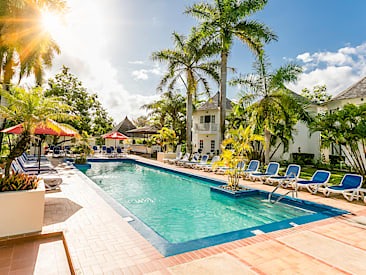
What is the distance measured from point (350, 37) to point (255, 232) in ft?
70.8

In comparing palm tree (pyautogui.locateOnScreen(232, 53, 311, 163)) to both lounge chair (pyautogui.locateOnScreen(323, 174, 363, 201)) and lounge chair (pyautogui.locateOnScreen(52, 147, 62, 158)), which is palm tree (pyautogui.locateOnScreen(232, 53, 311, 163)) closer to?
lounge chair (pyautogui.locateOnScreen(323, 174, 363, 201))

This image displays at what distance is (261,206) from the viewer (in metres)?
7.49

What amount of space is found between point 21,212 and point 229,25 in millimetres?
14994

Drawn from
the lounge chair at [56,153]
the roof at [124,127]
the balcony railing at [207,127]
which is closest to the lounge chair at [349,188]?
the balcony railing at [207,127]

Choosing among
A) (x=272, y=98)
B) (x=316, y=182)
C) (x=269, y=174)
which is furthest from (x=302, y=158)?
(x=316, y=182)

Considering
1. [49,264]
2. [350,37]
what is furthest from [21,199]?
[350,37]

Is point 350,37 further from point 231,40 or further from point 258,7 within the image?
point 231,40

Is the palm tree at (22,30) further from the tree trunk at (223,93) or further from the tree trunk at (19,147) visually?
the tree trunk at (223,93)

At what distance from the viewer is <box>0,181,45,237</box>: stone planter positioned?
13.4ft

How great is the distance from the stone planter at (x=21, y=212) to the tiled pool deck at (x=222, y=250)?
32cm

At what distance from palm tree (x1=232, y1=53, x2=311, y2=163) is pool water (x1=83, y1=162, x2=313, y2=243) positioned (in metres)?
5.78

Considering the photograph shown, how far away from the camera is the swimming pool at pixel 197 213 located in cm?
457

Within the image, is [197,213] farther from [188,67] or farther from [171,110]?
[171,110]

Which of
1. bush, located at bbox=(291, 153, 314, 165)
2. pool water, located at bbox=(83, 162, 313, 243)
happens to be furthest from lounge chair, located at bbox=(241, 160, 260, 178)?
bush, located at bbox=(291, 153, 314, 165)
